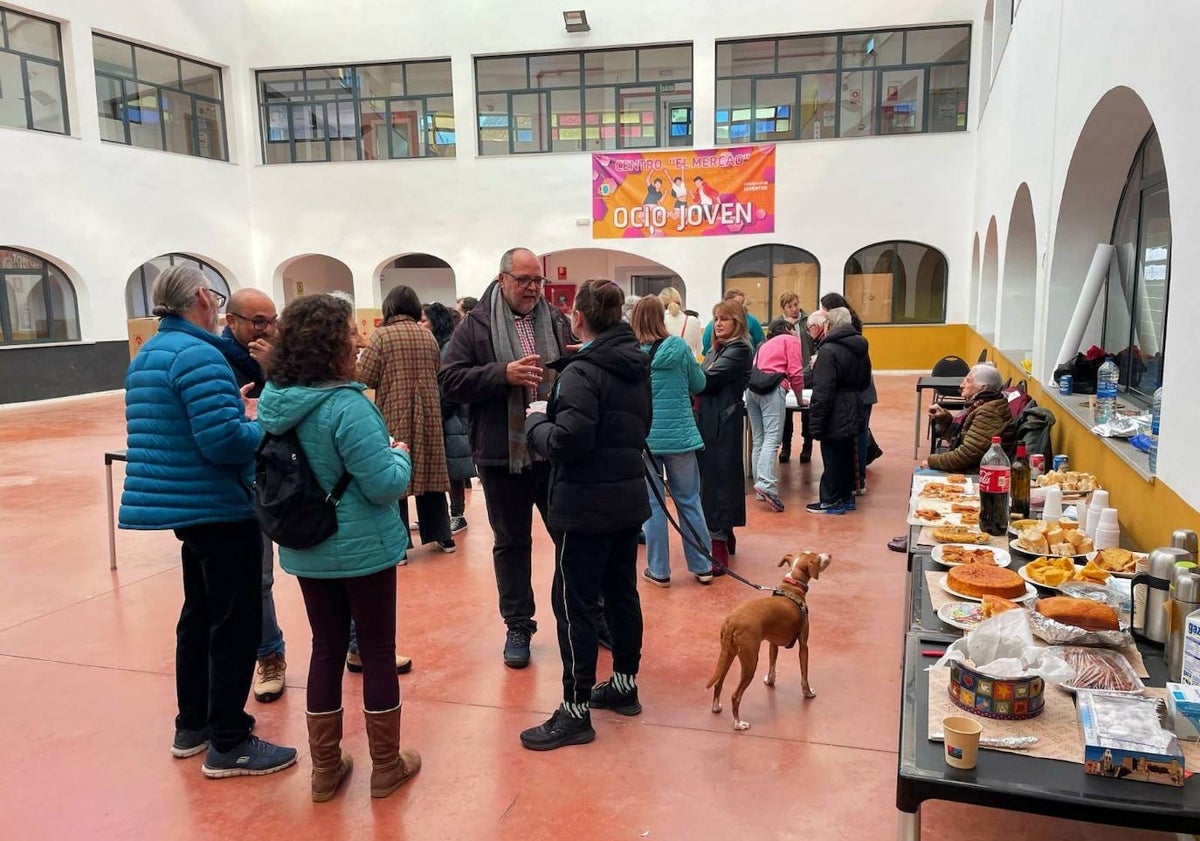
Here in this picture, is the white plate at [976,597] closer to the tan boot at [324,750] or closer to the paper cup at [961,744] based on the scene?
the paper cup at [961,744]

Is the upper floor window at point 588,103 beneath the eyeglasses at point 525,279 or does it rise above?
above

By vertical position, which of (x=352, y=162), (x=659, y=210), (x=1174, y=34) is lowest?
(x=1174, y=34)

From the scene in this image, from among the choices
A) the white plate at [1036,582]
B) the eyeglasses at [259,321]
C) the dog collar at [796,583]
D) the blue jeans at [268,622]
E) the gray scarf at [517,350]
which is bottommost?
the blue jeans at [268,622]

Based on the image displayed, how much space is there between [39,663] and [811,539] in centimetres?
445

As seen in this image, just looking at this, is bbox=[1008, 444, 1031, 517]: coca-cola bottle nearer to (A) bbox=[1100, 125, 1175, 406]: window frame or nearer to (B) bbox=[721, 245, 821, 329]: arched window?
(A) bbox=[1100, 125, 1175, 406]: window frame

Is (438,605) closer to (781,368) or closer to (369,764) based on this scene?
(369,764)

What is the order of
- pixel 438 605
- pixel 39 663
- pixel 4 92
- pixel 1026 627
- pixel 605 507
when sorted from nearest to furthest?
pixel 1026 627
pixel 605 507
pixel 39 663
pixel 438 605
pixel 4 92

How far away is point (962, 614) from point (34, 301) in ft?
53.7

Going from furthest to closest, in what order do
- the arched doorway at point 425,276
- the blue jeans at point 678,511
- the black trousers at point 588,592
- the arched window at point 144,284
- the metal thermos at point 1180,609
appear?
the arched doorway at point 425,276 → the arched window at point 144,284 → the blue jeans at point 678,511 → the black trousers at point 588,592 → the metal thermos at point 1180,609

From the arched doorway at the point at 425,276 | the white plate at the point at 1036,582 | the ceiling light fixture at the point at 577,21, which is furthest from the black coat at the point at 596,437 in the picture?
the arched doorway at the point at 425,276

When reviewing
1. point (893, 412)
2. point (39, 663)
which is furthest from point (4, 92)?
point (893, 412)

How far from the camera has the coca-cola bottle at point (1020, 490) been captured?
342cm

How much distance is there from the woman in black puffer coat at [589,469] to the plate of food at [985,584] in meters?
1.07

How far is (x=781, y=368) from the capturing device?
6816mm
